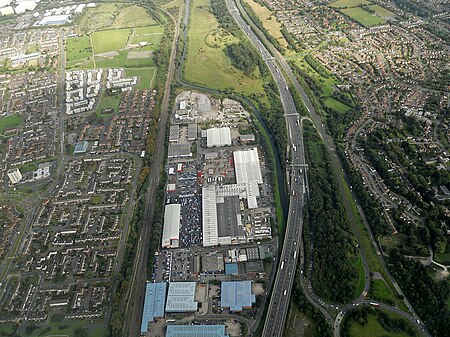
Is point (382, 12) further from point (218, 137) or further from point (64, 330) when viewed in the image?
point (64, 330)

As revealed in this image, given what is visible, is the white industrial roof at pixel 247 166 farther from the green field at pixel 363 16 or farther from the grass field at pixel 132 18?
the grass field at pixel 132 18

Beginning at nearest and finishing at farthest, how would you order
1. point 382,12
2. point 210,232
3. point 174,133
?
point 210,232 < point 174,133 < point 382,12

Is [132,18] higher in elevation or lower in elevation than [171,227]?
higher

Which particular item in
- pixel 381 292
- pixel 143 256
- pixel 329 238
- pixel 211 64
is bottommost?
pixel 143 256

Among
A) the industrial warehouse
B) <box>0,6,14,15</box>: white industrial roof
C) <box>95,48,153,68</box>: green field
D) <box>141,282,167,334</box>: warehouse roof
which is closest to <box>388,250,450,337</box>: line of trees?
the industrial warehouse

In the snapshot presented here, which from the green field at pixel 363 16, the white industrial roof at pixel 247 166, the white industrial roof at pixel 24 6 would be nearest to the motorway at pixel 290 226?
the white industrial roof at pixel 247 166

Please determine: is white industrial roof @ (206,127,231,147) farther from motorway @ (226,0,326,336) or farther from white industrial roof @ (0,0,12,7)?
white industrial roof @ (0,0,12,7)

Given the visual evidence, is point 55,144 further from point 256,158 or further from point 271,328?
point 271,328

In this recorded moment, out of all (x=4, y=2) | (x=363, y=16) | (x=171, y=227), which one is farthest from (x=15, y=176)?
(x=4, y=2)
